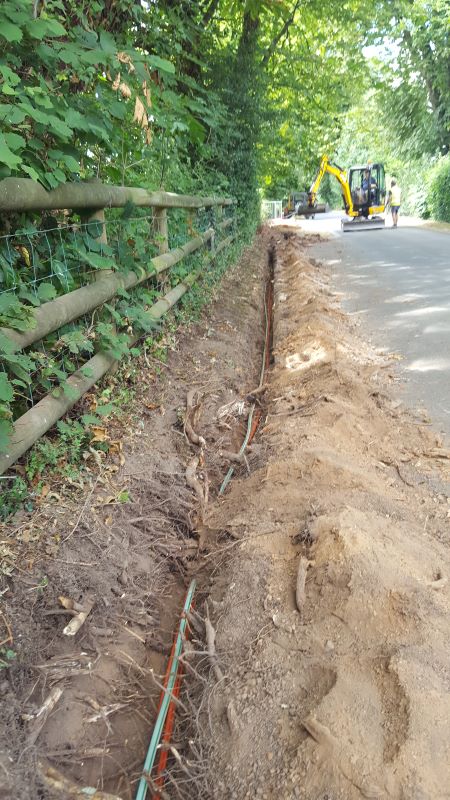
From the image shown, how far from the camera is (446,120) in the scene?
25.1m

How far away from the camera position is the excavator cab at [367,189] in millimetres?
22250

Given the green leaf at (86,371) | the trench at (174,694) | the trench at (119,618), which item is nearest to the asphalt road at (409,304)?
the trench at (119,618)

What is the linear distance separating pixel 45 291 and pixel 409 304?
19.1ft

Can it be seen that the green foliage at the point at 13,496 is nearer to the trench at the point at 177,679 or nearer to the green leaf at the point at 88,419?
the green leaf at the point at 88,419

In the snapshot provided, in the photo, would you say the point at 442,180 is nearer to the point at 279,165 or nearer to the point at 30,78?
the point at 279,165

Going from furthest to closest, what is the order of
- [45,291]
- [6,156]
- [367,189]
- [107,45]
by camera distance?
[367,189] → [107,45] → [45,291] → [6,156]

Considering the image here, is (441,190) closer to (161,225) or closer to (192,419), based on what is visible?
(161,225)

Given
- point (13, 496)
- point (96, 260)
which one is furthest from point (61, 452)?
point (96, 260)

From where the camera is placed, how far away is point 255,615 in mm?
2605

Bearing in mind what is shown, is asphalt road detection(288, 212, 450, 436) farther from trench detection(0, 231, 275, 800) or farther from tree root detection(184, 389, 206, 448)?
tree root detection(184, 389, 206, 448)

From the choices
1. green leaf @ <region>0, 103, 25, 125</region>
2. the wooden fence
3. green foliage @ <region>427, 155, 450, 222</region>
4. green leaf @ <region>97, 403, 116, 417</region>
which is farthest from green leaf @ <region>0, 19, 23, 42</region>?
green foliage @ <region>427, 155, 450, 222</region>

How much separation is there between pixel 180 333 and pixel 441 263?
6.90 m

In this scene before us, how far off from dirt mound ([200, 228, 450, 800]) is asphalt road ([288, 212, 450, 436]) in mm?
884

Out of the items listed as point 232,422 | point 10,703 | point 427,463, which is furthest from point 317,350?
point 10,703
